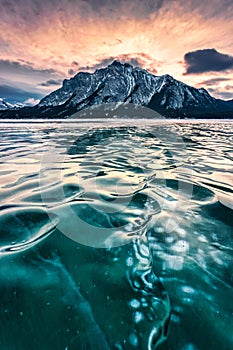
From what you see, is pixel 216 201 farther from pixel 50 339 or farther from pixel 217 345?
pixel 50 339

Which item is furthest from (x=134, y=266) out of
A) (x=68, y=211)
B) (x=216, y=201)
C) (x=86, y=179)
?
(x=86, y=179)

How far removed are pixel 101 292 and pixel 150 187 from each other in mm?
3225

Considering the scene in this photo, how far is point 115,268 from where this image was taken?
7.92ft

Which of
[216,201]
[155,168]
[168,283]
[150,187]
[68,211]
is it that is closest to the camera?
[168,283]

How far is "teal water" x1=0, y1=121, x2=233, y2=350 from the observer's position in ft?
5.65

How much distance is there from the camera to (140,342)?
1661 millimetres

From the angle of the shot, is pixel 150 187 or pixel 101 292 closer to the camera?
pixel 101 292

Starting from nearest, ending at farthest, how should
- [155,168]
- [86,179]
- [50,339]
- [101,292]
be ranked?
[50,339] < [101,292] < [86,179] < [155,168]

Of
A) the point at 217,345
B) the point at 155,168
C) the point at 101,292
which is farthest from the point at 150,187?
the point at 217,345

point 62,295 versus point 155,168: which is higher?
point 62,295

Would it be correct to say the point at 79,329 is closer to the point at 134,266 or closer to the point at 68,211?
the point at 134,266

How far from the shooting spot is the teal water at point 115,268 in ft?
5.65

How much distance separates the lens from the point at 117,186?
16.8 feet

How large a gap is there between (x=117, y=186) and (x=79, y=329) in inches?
139
